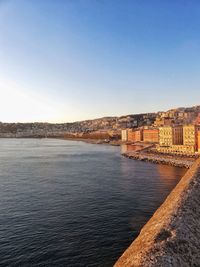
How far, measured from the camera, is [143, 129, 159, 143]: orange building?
147 meters

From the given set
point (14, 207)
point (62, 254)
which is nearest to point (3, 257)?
point (62, 254)

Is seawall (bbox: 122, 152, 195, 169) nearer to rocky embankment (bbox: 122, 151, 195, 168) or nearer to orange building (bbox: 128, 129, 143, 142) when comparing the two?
rocky embankment (bbox: 122, 151, 195, 168)

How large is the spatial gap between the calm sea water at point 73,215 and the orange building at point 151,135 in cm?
9423

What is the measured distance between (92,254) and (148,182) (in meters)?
27.4

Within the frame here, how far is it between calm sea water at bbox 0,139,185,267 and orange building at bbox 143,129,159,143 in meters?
94.2

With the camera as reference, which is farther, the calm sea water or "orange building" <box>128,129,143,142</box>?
"orange building" <box>128,129,143,142</box>

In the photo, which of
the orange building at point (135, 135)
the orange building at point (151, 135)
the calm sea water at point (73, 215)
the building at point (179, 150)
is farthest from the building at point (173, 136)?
the orange building at point (135, 135)

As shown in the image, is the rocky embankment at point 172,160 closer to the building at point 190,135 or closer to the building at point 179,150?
the building at point 179,150

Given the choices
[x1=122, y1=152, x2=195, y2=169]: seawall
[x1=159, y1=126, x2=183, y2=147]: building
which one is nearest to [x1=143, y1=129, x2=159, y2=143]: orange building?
[x1=159, y1=126, x2=183, y2=147]: building

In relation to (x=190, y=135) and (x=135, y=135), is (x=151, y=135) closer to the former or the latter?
(x=135, y=135)

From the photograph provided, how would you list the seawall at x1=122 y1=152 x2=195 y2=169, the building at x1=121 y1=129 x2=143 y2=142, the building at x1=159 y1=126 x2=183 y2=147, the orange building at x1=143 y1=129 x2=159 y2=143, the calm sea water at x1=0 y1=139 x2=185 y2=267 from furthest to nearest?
the building at x1=121 y1=129 x2=143 y2=142 → the orange building at x1=143 y1=129 x2=159 y2=143 → the building at x1=159 y1=126 x2=183 y2=147 → the seawall at x1=122 y1=152 x2=195 y2=169 → the calm sea water at x1=0 y1=139 x2=185 y2=267

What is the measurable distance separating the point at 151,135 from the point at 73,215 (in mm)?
124143

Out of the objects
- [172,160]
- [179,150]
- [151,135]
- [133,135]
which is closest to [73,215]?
[172,160]

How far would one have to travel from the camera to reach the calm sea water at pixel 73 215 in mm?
22125
